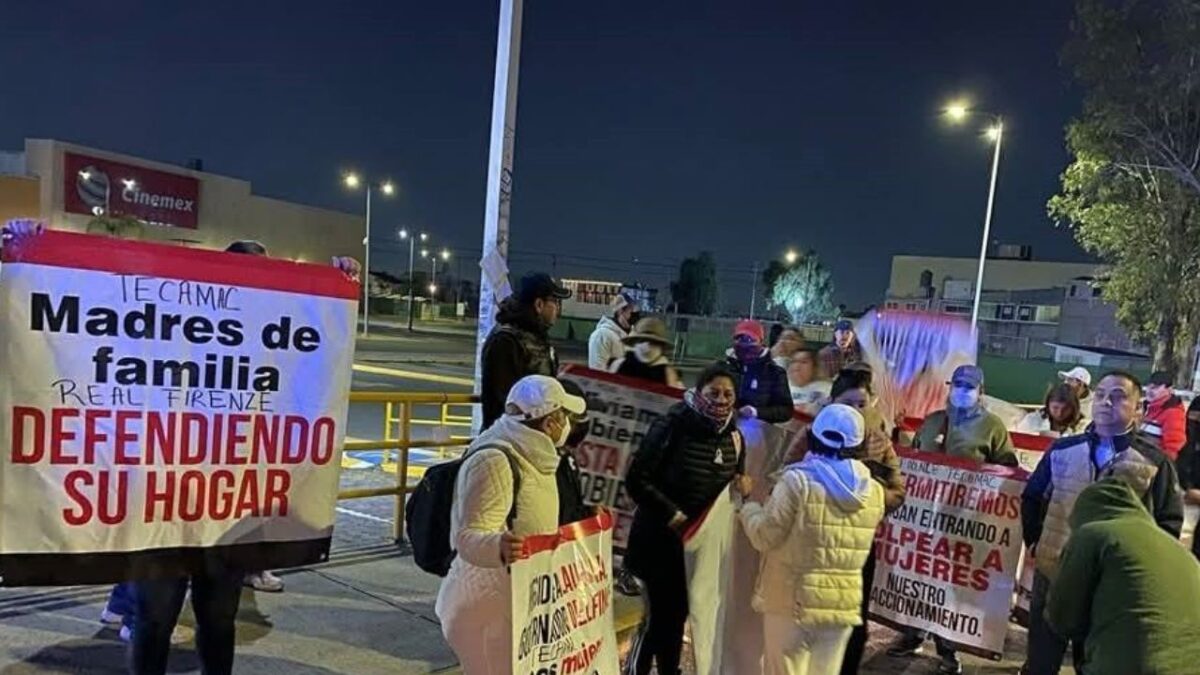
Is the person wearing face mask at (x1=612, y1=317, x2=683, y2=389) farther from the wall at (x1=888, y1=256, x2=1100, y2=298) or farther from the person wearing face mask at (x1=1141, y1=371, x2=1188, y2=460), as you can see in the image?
the wall at (x1=888, y1=256, x2=1100, y2=298)

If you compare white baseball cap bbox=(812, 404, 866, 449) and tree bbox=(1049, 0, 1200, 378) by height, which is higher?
tree bbox=(1049, 0, 1200, 378)

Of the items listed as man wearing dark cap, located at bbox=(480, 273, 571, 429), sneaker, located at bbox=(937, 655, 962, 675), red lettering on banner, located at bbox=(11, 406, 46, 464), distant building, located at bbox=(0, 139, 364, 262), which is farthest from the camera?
distant building, located at bbox=(0, 139, 364, 262)

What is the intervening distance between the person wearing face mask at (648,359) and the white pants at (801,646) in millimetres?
1862

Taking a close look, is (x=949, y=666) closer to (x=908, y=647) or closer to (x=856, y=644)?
(x=908, y=647)

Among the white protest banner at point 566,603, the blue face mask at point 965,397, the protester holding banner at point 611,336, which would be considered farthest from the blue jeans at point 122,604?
the blue face mask at point 965,397

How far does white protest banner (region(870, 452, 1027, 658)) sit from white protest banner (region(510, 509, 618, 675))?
2.43 meters

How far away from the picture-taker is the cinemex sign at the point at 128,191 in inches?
1351

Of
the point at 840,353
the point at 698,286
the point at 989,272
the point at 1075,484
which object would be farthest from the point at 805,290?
the point at 1075,484

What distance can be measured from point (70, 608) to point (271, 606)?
994 millimetres

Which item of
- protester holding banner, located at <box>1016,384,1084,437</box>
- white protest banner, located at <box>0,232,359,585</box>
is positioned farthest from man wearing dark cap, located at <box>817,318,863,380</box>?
white protest banner, located at <box>0,232,359,585</box>

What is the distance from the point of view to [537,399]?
3.09 metres

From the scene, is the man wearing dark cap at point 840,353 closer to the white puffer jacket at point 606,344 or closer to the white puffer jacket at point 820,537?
the white puffer jacket at point 606,344

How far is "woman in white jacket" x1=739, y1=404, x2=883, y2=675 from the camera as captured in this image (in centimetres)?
360

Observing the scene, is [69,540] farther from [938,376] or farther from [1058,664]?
[938,376]
